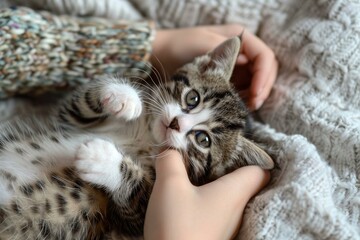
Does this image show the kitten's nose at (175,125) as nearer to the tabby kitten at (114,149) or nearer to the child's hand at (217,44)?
the tabby kitten at (114,149)

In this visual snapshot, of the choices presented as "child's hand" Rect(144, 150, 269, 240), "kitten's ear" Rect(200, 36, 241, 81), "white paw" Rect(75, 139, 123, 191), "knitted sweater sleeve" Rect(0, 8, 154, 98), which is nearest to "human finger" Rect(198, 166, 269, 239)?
"child's hand" Rect(144, 150, 269, 240)

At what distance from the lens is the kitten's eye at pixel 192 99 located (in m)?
1.23

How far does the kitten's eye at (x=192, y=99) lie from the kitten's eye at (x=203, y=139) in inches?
3.5

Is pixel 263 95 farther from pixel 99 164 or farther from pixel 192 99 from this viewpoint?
pixel 99 164

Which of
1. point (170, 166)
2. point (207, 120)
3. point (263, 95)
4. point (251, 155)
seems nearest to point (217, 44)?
point (263, 95)

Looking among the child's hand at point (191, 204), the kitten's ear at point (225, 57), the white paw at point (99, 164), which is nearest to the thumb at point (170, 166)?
the child's hand at point (191, 204)

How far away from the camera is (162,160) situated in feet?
3.58

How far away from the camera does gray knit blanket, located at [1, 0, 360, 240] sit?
103cm

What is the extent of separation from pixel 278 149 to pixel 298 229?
10.4 inches

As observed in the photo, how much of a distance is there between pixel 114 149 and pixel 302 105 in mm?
656

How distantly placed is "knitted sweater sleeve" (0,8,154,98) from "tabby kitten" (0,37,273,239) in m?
0.09

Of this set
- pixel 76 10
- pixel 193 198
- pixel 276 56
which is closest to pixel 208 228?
pixel 193 198

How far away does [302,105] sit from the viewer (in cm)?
133

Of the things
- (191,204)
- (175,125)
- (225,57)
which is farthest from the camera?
(225,57)
